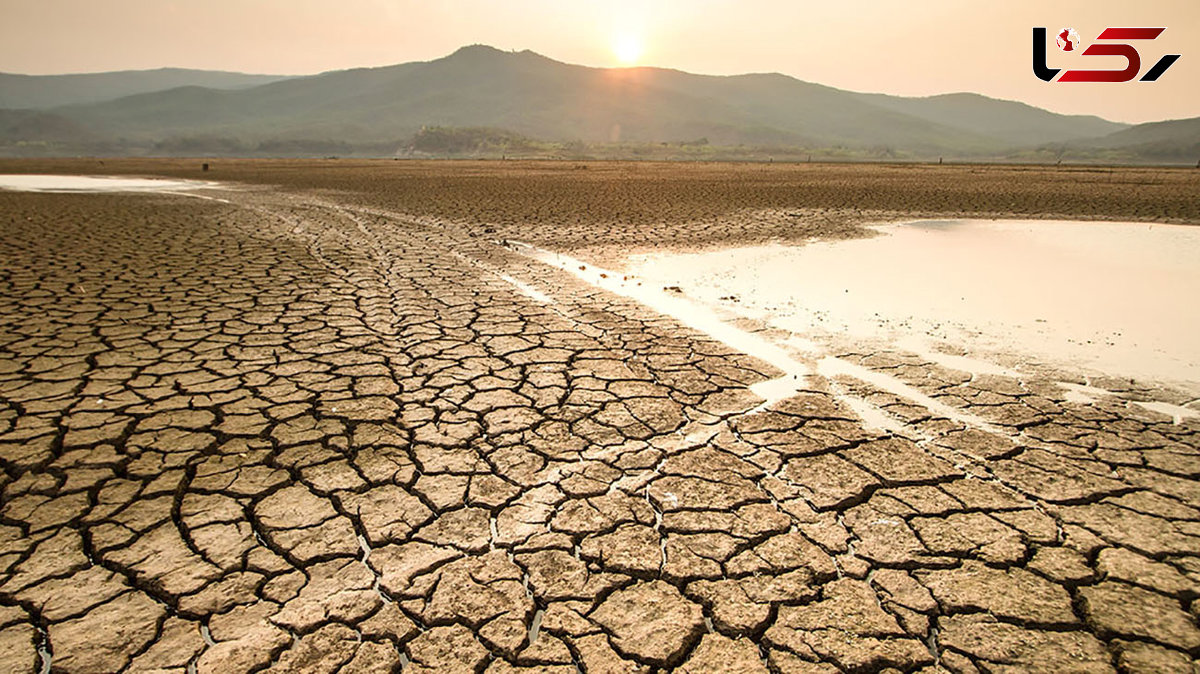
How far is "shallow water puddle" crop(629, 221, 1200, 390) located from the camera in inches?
185

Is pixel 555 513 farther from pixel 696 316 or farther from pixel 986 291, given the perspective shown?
pixel 986 291

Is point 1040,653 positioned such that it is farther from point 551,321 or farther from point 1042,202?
point 1042,202

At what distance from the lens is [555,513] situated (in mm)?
2549

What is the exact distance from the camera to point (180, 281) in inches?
253

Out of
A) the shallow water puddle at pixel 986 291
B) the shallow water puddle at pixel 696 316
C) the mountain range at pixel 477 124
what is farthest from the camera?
the mountain range at pixel 477 124

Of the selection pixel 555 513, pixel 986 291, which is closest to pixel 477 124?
pixel 986 291

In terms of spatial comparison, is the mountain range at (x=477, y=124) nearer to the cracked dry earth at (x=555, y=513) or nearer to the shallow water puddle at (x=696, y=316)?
the shallow water puddle at (x=696, y=316)

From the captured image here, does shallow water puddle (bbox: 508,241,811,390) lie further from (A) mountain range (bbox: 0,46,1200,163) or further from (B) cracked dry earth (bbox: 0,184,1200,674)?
(A) mountain range (bbox: 0,46,1200,163)

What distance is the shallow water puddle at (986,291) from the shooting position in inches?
185

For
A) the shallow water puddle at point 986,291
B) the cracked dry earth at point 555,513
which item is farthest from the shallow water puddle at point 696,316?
the shallow water puddle at point 986,291

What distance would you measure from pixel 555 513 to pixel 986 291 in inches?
239

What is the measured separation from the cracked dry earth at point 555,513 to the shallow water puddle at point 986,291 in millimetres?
969

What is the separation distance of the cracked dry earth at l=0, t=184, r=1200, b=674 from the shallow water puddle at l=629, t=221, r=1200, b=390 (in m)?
0.97

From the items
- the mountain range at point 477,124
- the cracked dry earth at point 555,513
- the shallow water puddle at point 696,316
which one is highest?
the mountain range at point 477,124
